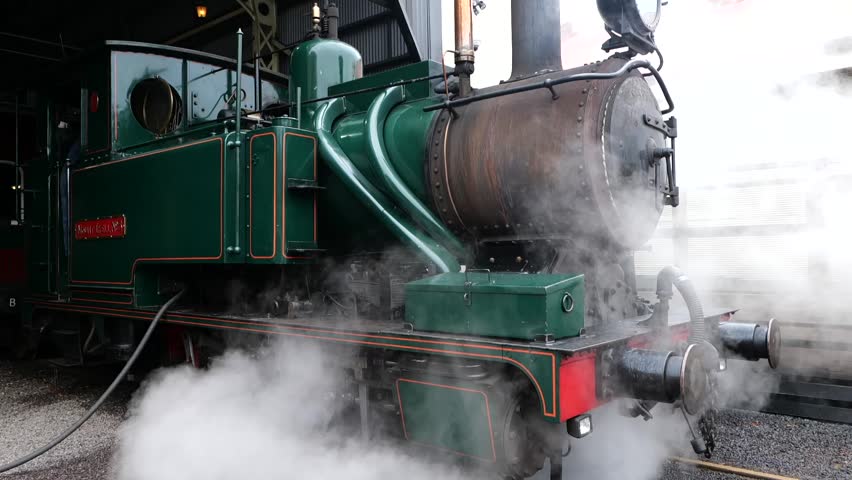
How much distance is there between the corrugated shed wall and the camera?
870cm

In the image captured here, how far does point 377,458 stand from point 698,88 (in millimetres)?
2885

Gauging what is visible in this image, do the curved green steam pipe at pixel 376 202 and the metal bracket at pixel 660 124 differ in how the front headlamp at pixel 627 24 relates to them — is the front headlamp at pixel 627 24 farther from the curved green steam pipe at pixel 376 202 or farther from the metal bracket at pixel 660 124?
the curved green steam pipe at pixel 376 202

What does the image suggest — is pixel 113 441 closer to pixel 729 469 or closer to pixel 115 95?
pixel 115 95

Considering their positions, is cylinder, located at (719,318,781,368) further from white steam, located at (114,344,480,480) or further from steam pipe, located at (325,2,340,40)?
steam pipe, located at (325,2,340,40)

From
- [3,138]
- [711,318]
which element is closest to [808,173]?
[711,318]

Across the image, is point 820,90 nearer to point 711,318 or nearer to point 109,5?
point 711,318

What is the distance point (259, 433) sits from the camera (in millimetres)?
3373

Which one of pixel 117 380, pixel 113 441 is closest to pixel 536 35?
pixel 117 380

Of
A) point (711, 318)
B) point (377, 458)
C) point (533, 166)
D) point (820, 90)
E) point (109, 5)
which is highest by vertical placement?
point (109, 5)

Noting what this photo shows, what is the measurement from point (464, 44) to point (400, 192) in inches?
29.2

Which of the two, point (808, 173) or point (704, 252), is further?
point (704, 252)

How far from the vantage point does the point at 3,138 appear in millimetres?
7062

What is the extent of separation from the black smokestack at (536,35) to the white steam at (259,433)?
1.75 meters

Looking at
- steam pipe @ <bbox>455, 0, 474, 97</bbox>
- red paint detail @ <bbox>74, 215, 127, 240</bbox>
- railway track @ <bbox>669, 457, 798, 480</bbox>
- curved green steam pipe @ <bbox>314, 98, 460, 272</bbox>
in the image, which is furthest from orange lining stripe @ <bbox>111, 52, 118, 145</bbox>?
railway track @ <bbox>669, 457, 798, 480</bbox>
